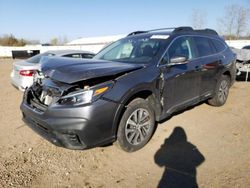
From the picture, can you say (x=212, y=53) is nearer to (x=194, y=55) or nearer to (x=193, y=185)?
(x=194, y=55)

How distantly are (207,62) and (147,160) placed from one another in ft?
8.47

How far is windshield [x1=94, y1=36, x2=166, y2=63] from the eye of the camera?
12.9ft

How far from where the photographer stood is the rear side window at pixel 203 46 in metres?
4.75

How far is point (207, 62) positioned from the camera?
15.8ft

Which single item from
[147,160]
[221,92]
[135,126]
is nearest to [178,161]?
[147,160]

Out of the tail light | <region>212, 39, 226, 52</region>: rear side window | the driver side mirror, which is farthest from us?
the tail light

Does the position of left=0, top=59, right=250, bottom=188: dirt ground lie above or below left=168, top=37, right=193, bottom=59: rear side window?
below

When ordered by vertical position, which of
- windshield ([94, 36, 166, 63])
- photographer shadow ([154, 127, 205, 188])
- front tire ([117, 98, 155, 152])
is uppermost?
windshield ([94, 36, 166, 63])

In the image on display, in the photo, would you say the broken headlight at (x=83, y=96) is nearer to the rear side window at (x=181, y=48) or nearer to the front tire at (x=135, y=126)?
the front tire at (x=135, y=126)

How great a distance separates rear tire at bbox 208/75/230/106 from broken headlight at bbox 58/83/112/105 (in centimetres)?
342

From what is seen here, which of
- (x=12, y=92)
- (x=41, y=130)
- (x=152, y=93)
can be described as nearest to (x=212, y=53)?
(x=152, y=93)

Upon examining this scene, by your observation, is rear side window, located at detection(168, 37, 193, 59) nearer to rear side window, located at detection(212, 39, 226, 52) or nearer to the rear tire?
rear side window, located at detection(212, 39, 226, 52)

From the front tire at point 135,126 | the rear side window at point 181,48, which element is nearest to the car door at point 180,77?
the rear side window at point 181,48

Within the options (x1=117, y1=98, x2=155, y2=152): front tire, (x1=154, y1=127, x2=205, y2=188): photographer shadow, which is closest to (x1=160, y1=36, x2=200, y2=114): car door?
(x1=117, y1=98, x2=155, y2=152): front tire
